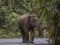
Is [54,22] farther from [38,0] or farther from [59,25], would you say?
[38,0]

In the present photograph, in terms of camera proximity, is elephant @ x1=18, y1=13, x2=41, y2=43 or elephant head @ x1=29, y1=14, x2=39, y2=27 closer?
elephant @ x1=18, y1=13, x2=41, y2=43

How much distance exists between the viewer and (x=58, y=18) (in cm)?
272

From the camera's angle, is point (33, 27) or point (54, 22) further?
point (33, 27)

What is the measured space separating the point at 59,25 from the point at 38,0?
404 mm

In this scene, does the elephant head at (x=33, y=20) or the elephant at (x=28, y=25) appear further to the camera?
the elephant head at (x=33, y=20)

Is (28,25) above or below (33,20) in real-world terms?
below

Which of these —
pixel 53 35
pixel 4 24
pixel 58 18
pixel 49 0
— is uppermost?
pixel 49 0

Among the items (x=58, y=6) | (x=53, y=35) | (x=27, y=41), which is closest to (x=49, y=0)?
(x=58, y=6)

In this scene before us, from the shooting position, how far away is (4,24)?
1349cm

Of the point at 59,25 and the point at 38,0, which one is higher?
the point at 38,0

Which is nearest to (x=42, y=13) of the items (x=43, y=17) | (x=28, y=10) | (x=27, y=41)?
(x=43, y=17)

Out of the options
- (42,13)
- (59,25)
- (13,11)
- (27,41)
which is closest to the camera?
(59,25)

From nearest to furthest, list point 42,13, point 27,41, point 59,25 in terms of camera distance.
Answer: point 59,25 → point 42,13 → point 27,41

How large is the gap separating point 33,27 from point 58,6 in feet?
19.7
